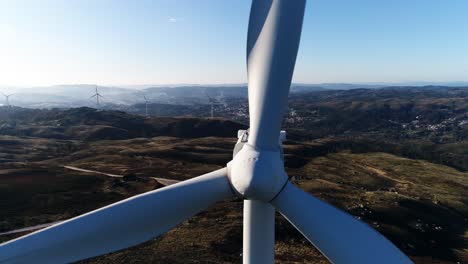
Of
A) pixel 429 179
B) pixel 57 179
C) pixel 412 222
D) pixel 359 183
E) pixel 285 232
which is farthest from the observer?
pixel 429 179

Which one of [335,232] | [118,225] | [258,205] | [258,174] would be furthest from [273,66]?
[118,225]

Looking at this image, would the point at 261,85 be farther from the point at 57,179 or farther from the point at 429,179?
the point at 429,179

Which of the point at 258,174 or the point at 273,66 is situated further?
the point at 273,66

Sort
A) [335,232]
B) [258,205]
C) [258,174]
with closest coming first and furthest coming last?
[258,174] → [335,232] → [258,205]

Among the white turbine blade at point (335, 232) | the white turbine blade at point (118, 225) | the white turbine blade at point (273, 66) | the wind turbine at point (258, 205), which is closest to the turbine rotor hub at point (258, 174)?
the wind turbine at point (258, 205)

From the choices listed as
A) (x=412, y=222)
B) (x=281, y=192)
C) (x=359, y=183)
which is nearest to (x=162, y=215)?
(x=281, y=192)

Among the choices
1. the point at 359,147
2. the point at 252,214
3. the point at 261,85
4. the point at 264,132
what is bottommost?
the point at 359,147

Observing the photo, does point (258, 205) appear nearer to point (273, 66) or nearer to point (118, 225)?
point (118, 225)
